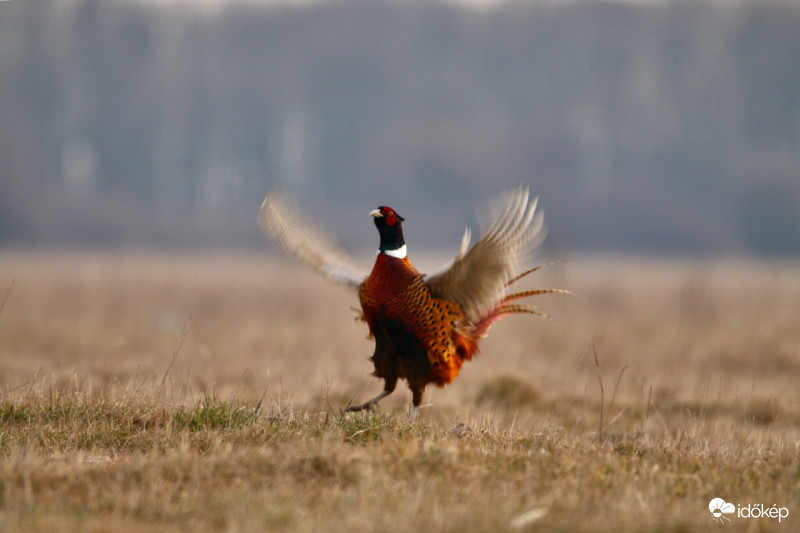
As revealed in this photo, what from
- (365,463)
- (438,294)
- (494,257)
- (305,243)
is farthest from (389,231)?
(365,463)

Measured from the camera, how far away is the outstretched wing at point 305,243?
5867 mm

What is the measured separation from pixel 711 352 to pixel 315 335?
762 centimetres

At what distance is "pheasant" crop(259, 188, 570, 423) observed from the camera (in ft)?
16.7

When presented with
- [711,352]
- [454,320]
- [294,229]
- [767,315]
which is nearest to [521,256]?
[454,320]

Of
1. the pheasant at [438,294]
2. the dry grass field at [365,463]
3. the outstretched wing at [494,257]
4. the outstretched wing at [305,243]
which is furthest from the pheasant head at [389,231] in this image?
the dry grass field at [365,463]

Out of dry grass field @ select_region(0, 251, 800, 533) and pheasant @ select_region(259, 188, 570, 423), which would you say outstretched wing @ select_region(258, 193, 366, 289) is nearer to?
pheasant @ select_region(259, 188, 570, 423)

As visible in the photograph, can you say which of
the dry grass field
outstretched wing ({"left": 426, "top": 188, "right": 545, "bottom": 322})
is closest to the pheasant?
outstretched wing ({"left": 426, "top": 188, "right": 545, "bottom": 322})

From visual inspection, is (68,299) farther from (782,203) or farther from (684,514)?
(782,203)

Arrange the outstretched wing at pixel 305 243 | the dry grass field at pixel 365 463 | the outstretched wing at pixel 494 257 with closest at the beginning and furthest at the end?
the dry grass field at pixel 365 463, the outstretched wing at pixel 494 257, the outstretched wing at pixel 305 243

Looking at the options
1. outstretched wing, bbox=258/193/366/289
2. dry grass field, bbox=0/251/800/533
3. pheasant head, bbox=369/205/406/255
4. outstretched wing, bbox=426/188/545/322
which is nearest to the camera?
dry grass field, bbox=0/251/800/533

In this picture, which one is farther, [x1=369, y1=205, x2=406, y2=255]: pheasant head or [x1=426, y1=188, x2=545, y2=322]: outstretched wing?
[x1=369, y1=205, x2=406, y2=255]: pheasant head

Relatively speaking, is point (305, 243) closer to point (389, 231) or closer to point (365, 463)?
point (389, 231)

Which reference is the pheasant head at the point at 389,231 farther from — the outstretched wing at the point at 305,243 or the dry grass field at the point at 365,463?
the dry grass field at the point at 365,463

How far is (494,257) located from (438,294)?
544mm
